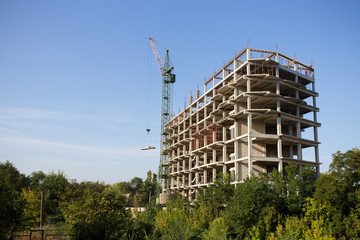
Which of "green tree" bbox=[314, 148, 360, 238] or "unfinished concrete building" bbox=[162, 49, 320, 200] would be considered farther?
"unfinished concrete building" bbox=[162, 49, 320, 200]

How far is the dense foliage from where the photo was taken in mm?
28750

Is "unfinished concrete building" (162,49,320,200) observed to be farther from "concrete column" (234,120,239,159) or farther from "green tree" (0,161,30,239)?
"green tree" (0,161,30,239)

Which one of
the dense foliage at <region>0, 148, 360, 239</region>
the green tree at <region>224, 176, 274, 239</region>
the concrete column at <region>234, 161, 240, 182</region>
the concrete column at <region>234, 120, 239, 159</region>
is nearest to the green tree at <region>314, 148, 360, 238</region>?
the dense foliage at <region>0, 148, 360, 239</region>

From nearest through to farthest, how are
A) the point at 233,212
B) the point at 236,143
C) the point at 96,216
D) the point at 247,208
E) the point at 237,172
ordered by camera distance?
the point at 96,216, the point at 247,208, the point at 233,212, the point at 237,172, the point at 236,143

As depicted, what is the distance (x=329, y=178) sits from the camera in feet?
131

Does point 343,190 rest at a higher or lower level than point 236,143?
lower

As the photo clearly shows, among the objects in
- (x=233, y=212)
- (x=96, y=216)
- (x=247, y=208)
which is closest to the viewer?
(x=96, y=216)

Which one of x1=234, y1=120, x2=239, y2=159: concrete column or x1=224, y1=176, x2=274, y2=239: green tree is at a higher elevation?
x1=234, y1=120, x2=239, y2=159: concrete column

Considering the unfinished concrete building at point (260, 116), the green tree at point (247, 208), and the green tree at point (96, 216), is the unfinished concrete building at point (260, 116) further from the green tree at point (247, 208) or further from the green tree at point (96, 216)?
the green tree at point (96, 216)

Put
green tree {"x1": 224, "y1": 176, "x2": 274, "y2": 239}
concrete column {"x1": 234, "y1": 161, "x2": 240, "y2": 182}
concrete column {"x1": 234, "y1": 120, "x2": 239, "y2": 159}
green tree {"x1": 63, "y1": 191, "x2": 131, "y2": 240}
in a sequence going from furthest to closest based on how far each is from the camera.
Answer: concrete column {"x1": 234, "y1": 120, "x2": 239, "y2": 159} < concrete column {"x1": 234, "y1": 161, "x2": 240, "y2": 182} < green tree {"x1": 224, "y1": 176, "x2": 274, "y2": 239} < green tree {"x1": 63, "y1": 191, "x2": 131, "y2": 240}

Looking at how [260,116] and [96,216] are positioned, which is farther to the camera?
[260,116]

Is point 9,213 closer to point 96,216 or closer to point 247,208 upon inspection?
point 96,216

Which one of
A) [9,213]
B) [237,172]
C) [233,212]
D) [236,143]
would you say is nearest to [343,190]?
[233,212]

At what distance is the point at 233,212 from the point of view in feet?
125
